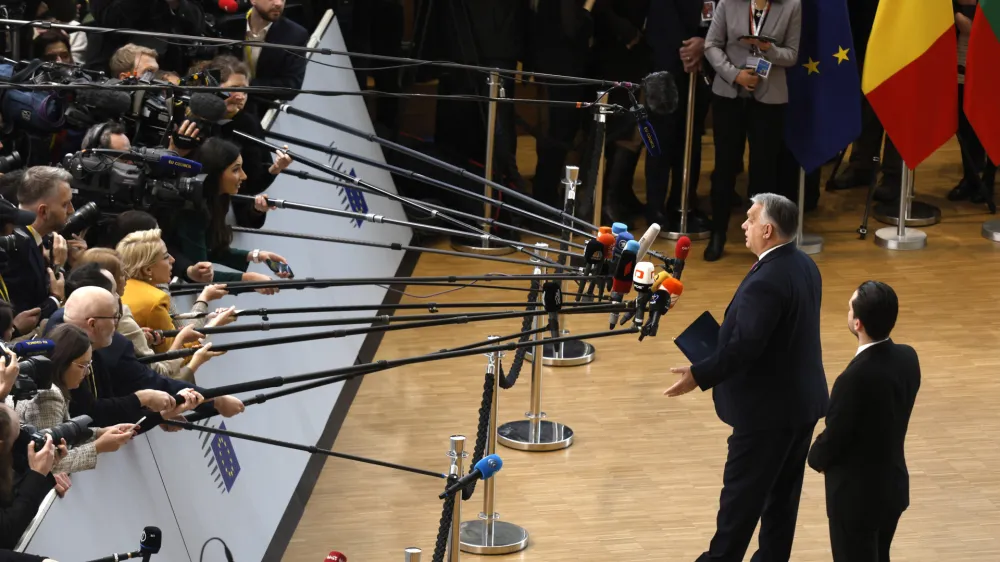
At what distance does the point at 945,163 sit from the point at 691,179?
2.86 meters

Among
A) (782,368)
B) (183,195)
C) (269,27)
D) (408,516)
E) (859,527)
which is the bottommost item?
(408,516)

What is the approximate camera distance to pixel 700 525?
6.31 m

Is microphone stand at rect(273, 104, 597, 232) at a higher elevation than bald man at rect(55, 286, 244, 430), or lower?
higher

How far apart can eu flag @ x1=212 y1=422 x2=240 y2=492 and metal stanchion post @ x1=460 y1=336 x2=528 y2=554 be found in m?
1.09

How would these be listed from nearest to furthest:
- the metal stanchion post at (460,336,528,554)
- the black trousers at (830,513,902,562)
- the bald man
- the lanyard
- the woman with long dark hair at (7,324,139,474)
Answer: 1. the woman with long dark hair at (7,324,139,474)
2. the bald man
3. the black trousers at (830,513,902,562)
4. the metal stanchion post at (460,336,528,554)
5. the lanyard

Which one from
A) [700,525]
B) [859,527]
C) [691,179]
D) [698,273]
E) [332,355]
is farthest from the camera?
[691,179]

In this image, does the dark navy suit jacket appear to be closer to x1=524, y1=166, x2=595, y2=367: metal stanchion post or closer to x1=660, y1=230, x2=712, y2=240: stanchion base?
x1=524, y1=166, x2=595, y2=367: metal stanchion post

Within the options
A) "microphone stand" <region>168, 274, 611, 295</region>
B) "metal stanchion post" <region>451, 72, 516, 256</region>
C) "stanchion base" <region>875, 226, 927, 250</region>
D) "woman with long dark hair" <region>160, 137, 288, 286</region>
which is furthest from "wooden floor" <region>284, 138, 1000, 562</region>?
"microphone stand" <region>168, 274, 611, 295</region>

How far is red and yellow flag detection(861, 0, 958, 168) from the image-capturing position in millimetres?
9383

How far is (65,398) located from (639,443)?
348 cm

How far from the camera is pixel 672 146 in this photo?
9969mm

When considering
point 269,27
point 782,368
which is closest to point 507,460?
point 782,368

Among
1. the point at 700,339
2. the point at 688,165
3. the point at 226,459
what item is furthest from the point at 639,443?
the point at 688,165

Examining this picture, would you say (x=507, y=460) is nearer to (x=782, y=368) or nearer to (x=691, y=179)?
(x=782, y=368)
